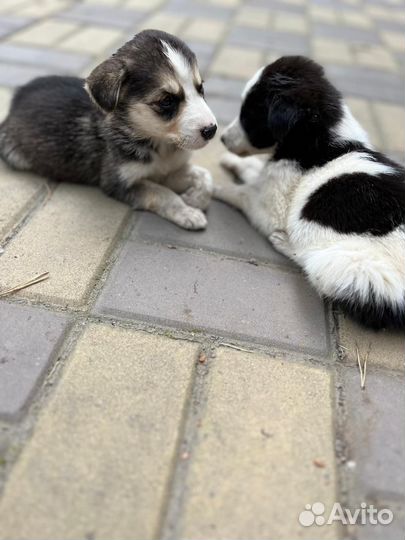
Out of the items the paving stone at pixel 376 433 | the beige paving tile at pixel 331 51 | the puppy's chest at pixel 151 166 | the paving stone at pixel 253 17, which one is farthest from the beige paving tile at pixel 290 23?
the paving stone at pixel 376 433

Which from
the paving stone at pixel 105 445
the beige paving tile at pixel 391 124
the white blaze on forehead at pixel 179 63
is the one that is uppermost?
the white blaze on forehead at pixel 179 63

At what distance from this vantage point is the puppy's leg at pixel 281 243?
2570 mm

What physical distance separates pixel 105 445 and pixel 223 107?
10.1 ft

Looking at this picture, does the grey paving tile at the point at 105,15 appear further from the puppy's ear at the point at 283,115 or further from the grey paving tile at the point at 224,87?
the puppy's ear at the point at 283,115

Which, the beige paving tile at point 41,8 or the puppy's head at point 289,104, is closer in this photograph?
the puppy's head at point 289,104

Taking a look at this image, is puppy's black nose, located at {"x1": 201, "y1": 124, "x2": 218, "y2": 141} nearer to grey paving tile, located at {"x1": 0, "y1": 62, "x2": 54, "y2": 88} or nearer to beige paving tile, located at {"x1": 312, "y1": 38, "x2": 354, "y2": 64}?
grey paving tile, located at {"x1": 0, "y1": 62, "x2": 54, "y2": 88}

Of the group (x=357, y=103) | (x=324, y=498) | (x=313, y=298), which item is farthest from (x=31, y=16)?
(x=324, y=498)

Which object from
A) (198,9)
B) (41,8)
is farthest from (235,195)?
(198,9)

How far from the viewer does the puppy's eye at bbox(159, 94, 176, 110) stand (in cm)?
242

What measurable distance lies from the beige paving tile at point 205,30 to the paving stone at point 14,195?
3194 mm

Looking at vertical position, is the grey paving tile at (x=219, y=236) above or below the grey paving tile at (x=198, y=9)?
below

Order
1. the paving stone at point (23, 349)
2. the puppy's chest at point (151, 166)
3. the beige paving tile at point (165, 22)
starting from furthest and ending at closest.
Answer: the beige paving tile at point (165, 22) < the puppy's chest at point (151, 166) < the paving stone at point (23, 349)

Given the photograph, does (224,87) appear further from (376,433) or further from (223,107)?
(376,433)

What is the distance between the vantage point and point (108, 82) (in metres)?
2.41
